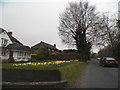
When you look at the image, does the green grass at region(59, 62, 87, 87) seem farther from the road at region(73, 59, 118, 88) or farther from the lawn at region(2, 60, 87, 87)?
the road at region(73, 59, 118, 88)

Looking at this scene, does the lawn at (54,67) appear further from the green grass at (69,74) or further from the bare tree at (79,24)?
the bare tree at (79,24)

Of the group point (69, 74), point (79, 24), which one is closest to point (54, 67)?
point (69, 74)

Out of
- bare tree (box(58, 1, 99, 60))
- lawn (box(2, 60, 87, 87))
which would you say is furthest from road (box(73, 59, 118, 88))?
bare tree (box(58, 1, 99, 60))

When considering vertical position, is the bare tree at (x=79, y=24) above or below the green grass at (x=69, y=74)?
above

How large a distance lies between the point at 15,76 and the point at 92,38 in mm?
27511

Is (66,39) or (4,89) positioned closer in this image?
(4,89)

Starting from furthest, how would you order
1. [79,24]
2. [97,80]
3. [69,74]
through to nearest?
[79,24] → [69,74] → [97,80]

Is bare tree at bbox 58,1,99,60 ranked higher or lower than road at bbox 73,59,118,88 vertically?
higher

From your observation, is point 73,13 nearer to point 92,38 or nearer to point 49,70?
point 92,38

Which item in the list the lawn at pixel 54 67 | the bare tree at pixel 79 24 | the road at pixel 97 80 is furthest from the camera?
the bare tree at pixel 79 24

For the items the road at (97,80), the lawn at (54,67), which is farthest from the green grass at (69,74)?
the road at (97,80)

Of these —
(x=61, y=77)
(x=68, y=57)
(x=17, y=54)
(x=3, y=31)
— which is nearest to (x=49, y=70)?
(x=61, y=77)

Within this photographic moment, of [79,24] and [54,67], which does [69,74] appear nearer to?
[54,67]

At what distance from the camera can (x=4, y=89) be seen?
5.98 meters
